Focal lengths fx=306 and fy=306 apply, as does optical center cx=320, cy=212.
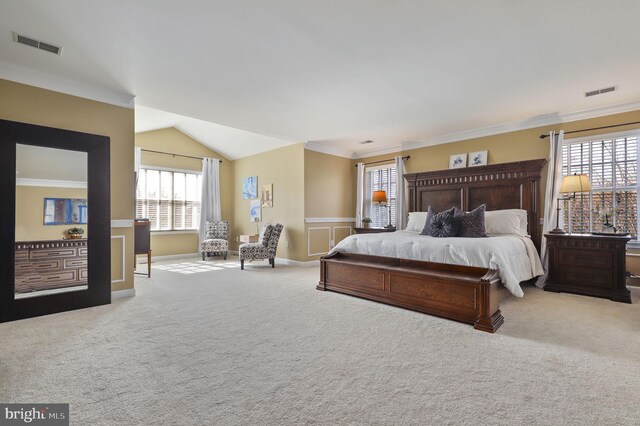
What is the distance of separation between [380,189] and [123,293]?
551 cm

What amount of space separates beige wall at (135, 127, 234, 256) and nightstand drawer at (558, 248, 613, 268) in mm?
7759

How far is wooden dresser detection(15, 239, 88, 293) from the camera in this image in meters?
3.40

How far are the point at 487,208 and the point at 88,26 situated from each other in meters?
5.90

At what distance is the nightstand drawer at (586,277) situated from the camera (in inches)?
157

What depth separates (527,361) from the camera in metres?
2.29

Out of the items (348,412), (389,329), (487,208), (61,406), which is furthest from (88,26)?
(487,208)

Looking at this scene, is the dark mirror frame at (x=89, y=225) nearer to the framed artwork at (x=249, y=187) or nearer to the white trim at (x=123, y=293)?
the white trim at (x=123, y=293)

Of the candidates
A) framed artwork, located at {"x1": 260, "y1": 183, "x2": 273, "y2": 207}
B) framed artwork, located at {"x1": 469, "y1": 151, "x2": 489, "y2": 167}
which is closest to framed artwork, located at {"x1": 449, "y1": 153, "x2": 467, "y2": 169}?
framed artwork, located at {"x1": 469, "y1": 151, "x2": 489, "y2": 167}

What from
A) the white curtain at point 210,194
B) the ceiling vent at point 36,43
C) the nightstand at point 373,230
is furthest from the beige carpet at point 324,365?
the white curtain at point 210,194

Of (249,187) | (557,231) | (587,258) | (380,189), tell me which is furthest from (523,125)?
(249,187)

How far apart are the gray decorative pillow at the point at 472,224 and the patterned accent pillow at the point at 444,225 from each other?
0.26ft

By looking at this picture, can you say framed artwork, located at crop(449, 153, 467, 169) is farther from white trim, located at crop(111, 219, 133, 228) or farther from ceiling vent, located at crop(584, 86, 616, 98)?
white trim, located at crop(111, 219, 133, 228)

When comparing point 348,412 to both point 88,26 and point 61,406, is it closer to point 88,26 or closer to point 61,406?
point 61,406

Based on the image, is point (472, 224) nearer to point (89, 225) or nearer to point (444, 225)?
point (444, 225)
